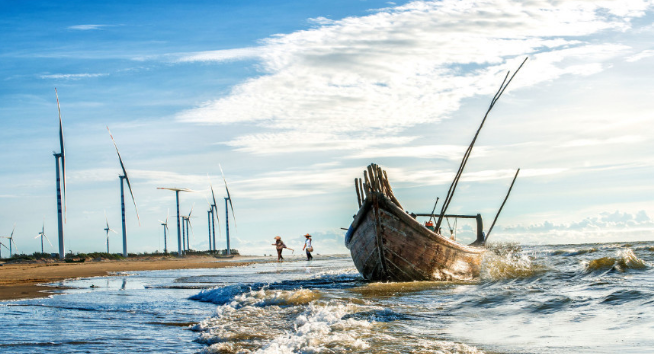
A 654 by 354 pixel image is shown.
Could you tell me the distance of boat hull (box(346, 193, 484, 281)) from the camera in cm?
1514

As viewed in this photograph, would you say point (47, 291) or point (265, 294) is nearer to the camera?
point (265, 294)

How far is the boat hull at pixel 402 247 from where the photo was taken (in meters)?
15.1

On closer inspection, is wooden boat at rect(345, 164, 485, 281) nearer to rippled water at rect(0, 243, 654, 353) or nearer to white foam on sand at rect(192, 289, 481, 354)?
rippled water at rect(0, 243, 654, 353)

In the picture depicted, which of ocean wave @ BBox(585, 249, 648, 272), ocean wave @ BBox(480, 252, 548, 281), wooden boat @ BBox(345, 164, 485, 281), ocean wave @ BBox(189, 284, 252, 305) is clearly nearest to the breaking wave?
ocean wave @ BBox(480, 252, 548, 281)

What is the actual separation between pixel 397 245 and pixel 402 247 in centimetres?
15

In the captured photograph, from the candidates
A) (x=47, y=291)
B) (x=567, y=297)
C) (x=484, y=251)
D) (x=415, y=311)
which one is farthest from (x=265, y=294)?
(x=484, y=251)

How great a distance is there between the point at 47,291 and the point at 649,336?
13.7m

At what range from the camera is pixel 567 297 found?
9.72m

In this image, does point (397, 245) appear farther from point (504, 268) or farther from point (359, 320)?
point (359, 320)

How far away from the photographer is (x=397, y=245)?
50.1 ft

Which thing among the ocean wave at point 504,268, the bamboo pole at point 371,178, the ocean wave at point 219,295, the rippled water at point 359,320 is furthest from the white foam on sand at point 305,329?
the ocean wave at point 504,268

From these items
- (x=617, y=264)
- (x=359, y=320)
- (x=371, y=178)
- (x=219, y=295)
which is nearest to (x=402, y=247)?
(x=371, y=178)

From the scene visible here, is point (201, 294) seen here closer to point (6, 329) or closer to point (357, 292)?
point (357, 292)

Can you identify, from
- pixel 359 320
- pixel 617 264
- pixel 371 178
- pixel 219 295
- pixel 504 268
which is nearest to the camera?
pixel 359 320
